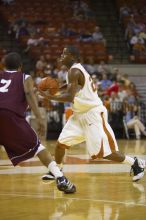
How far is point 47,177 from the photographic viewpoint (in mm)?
7617

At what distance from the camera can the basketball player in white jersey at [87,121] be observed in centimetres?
732

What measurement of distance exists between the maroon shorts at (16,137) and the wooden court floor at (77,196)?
464 mm

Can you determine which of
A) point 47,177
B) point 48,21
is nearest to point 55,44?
point 48,21

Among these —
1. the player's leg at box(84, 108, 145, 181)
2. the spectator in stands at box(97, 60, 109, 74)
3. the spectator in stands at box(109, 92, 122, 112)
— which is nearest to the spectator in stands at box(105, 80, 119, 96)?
the spectator in stands at box(109, 92, 122, 112)

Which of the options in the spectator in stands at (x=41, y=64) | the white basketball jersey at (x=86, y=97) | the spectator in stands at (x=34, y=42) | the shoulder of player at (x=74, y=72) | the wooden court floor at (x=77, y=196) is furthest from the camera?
the spectator in stands at (x=34, y=42)

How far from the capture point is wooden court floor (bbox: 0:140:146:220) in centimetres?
525

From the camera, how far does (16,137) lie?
20.8ft

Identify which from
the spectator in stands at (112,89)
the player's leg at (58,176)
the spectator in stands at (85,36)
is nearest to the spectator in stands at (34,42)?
the spectator in stands at (85,36)

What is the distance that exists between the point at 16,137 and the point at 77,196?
908 mm

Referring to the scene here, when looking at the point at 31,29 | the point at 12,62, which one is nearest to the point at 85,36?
the point at 31,29

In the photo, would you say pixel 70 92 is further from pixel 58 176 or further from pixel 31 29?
pixel 31 29

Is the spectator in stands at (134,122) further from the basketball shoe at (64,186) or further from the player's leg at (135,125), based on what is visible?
the basketball shoe at (64,186)

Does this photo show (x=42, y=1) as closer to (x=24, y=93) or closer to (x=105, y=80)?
(x=105, y=80)

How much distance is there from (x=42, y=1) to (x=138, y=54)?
16.4 ft
